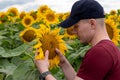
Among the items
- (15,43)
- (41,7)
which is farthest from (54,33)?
(41,7)

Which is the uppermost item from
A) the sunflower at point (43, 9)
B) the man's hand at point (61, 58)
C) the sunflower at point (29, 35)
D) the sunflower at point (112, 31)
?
the man's hand at point (61, 58)

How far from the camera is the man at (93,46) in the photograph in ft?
11.2

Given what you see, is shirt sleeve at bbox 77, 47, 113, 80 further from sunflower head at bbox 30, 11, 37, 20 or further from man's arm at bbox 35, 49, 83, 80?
sunflower head at bbox 30, 11, 37, 20

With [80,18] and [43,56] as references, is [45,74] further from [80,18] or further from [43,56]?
[80,18]

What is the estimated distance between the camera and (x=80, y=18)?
363 cm

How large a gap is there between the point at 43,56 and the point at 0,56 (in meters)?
1.19

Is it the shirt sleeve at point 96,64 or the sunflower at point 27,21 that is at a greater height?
the shirt sleeve at point 96,64

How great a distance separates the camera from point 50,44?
3.86 metres

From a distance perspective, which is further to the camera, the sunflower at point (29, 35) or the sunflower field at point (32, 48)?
the sunflower at point (29, 35)

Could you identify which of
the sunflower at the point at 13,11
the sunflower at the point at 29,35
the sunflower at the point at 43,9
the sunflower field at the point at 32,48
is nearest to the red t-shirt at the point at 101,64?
the sunflower field at the point at 32,48

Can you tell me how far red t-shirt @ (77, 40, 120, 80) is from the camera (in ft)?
11.1

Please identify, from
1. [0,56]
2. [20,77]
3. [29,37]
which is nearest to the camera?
[20,77]

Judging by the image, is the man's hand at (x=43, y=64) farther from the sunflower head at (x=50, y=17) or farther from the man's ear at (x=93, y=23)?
the sunflower head at (x=50, y=17)

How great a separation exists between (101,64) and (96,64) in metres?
0.03
